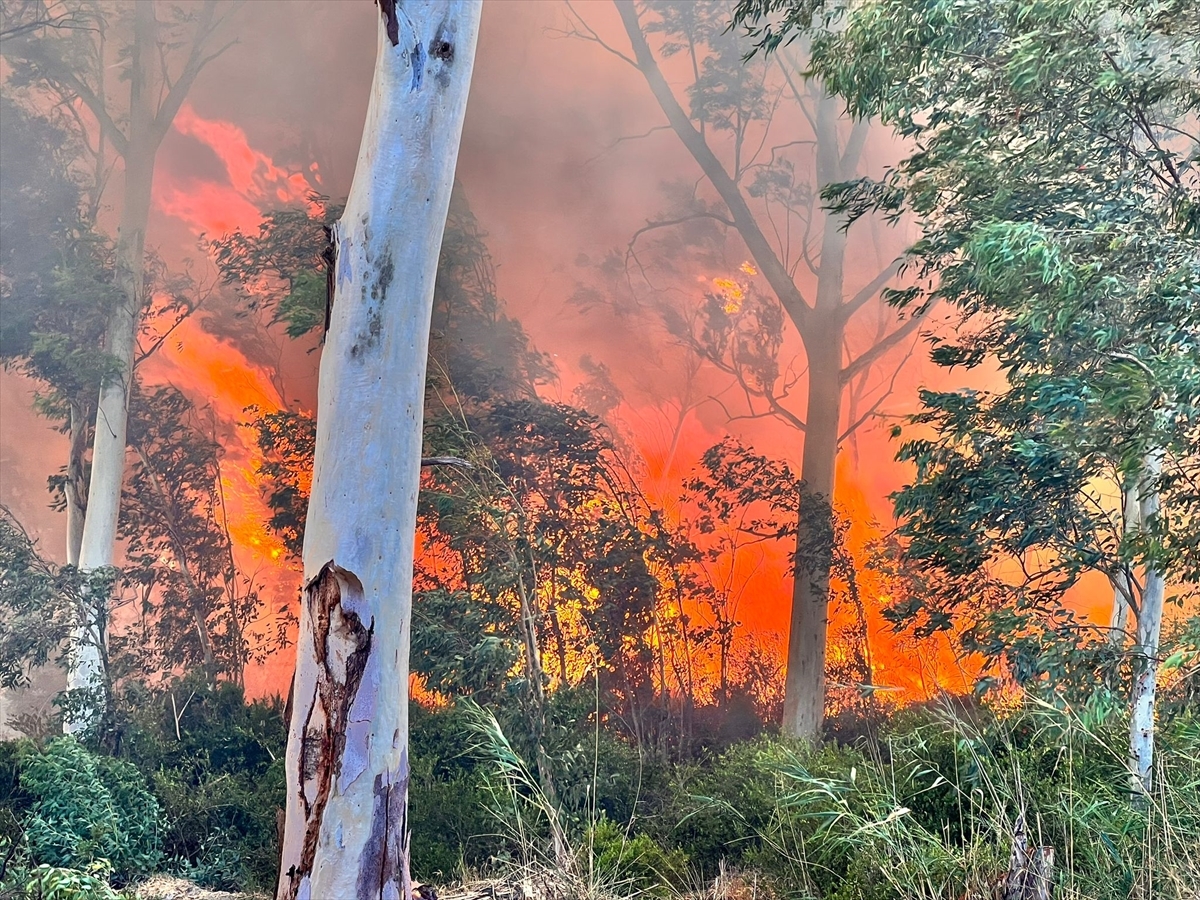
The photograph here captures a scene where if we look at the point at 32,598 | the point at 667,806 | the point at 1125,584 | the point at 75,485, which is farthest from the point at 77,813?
the point at 1125,584

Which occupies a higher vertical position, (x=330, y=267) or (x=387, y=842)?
(x=330, y=267)

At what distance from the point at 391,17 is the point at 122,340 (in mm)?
1907

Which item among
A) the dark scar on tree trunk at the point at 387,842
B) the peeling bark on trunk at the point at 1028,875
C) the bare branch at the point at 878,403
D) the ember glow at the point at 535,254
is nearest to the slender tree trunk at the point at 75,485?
the ember glow at the point at 535,254

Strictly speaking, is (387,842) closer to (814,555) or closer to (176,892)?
(176,892)

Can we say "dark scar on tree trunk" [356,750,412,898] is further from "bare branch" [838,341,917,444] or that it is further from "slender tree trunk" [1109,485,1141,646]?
"slender tree trunk" [1109,485,1141,646]

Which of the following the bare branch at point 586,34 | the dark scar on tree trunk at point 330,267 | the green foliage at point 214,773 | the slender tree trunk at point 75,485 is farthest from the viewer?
the bare branch at point 586,34

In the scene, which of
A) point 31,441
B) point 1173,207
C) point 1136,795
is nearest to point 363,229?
point 31,441

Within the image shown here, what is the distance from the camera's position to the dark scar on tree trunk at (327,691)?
6.02ft

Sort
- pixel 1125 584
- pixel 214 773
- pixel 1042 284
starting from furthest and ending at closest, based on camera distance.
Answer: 1. pixel 1125 584
2. pixel 214 773
3. pixel 1042 284

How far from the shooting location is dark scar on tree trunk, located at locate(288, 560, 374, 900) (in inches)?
72.3

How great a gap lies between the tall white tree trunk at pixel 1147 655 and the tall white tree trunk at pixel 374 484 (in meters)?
2.32

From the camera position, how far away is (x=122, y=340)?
3090 mm

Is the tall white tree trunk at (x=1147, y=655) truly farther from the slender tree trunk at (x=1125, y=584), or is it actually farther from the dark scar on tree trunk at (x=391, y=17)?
the dark scar on tree trunk at (x=391, y=17)

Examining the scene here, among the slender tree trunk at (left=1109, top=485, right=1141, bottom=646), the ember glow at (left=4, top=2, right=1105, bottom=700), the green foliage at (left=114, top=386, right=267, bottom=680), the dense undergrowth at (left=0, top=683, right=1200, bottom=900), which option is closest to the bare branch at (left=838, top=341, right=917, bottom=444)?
the ember glow at (left=4, top=2, right=1105, bottom=700)
